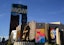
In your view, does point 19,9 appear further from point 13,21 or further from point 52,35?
point 52,35

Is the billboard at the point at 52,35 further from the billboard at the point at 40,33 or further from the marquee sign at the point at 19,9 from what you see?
the marquee sign at the point at 19,9

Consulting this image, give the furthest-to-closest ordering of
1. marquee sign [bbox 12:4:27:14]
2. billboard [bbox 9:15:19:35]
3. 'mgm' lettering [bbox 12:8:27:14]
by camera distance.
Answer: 1. billboard [bbox 9:15:19:35]
2. marquee sign [bbox 12:4:27:14]
3. 'mgm' lettering [bbox 12:8:27:14]

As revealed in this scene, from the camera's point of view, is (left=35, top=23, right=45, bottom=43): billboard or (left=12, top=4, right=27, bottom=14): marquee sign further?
(left=12, top=4, right=27, bottom=14): marquee sign

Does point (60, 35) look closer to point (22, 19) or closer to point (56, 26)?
point (56, 26)

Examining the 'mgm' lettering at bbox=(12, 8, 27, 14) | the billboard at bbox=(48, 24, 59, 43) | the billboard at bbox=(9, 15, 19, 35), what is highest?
the 'mgm' lettering at bbox=(12, 8, 27, 14)

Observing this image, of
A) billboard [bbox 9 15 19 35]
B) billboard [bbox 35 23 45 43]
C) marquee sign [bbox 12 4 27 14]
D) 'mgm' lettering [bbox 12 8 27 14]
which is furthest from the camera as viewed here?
billboard [bbox 9 15 19 35]

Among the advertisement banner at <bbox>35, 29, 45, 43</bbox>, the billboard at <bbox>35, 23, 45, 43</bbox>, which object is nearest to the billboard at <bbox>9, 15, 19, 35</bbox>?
the billboard at <bbox>35, 23, 45, 43</bbox>

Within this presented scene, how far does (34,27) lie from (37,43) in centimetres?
728

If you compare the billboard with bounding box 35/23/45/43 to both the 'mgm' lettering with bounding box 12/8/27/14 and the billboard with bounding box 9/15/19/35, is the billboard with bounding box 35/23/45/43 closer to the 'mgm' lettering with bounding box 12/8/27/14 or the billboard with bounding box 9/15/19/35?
the 'mgm' lettering with bounding box 12/8/27/14

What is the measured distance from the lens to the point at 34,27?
7244 cm

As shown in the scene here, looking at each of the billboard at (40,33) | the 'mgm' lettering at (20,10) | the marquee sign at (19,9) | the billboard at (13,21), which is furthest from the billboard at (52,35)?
the billboard at (13,21)

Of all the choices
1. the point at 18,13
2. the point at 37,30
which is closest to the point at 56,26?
the point at 37,30

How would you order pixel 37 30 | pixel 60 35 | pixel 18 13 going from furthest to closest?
pixel 18 13 < pixel 37 30 < pixel 60 35

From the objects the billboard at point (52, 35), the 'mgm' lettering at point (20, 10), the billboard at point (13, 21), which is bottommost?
the billboard at point (52, 35)
